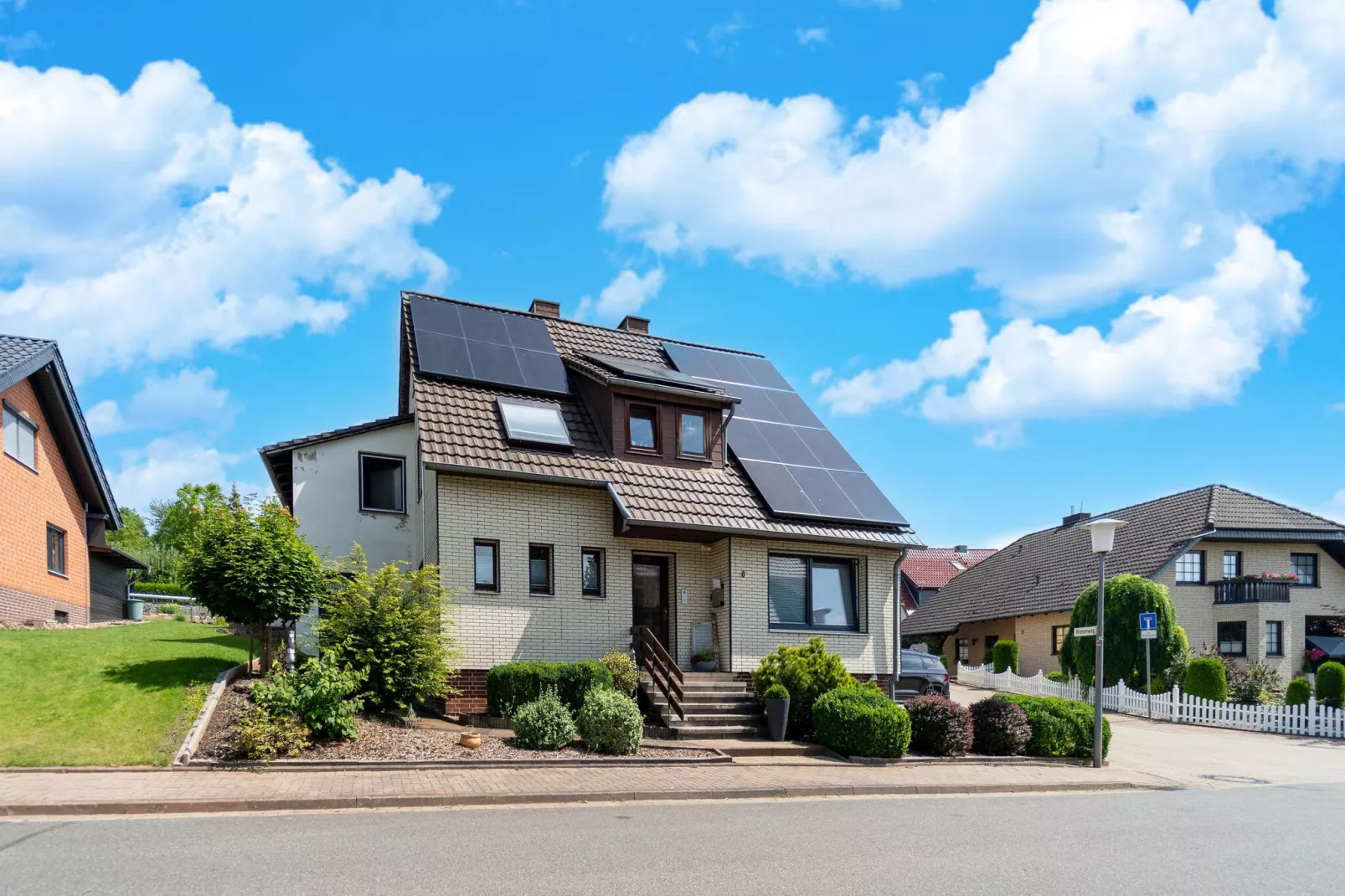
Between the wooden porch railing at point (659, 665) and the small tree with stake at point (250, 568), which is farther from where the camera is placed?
the wooden porch railing at point (659, 665)

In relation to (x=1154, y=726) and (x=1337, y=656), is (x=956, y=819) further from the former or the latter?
(x=1337, y=656)

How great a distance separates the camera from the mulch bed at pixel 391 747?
1255 centimetres

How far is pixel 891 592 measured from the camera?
20234 millimetres

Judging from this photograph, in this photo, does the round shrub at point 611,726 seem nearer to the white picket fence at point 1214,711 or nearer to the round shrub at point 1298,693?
the white picket fence at point 1214,711

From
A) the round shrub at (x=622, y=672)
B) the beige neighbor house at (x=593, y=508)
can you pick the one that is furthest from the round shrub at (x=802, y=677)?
the round shrub at (x=622, y=672)

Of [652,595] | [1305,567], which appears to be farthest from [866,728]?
[1305,567]

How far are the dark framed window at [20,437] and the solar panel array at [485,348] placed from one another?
8846 mm

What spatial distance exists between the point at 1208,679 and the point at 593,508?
18.7m

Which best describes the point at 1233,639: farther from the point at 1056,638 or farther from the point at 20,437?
the point at 20,437

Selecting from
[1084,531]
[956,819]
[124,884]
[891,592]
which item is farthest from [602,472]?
[1084,531]

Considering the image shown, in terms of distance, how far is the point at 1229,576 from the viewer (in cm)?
3444

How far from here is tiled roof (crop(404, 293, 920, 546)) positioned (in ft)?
56.3

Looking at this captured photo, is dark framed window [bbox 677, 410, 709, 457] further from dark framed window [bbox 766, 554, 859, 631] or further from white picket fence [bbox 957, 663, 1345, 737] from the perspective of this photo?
→ white picket fence [bbox 957, 663, 1345, 737]

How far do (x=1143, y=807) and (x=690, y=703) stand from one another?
23.2ft
